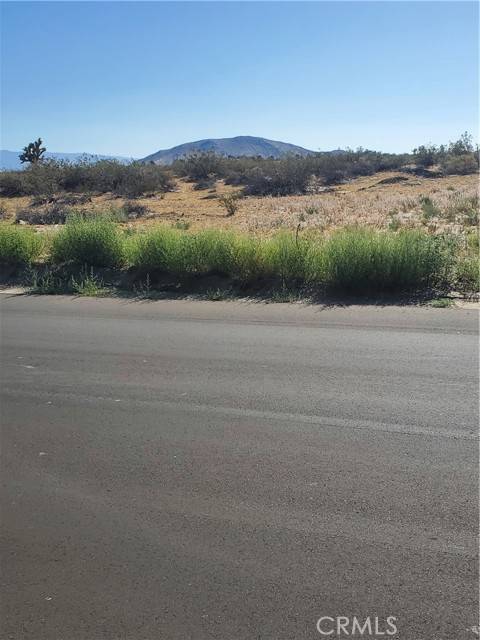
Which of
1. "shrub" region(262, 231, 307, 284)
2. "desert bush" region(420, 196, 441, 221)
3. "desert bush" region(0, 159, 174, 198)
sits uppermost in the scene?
"desert bush" region(0, 159, 174, 198)

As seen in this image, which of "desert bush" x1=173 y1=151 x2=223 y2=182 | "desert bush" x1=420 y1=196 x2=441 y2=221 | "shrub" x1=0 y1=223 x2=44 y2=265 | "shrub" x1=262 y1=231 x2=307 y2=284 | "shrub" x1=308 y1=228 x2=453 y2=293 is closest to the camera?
"shrub" x1=308 y1=228 x2=453 y2=293

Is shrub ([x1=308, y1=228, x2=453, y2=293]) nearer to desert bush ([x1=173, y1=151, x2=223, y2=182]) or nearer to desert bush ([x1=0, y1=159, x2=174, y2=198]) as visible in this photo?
desert bush ([x1=0, y1=159, x2=174, y2=198])

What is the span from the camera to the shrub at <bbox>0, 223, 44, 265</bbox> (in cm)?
1518

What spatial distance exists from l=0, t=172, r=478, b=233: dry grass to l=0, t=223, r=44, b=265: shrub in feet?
20.5

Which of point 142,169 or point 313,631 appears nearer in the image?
point 313,631

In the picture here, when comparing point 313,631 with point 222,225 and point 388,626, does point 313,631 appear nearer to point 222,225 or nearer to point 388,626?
point 388,626

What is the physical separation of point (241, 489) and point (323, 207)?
70.7 ft

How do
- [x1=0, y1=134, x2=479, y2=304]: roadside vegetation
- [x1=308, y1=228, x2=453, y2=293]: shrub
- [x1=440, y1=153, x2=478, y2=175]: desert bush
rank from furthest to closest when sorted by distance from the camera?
[x1=440, y1=153, x2=478, y2=175]: desert bush → [x1=0, y1=134, x2=479, y2=304]: roadside vegetation → [x1=308, y1=228, x2=453, y2=293]: shrub

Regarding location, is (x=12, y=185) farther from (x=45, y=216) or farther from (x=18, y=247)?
(x=18, y=247)

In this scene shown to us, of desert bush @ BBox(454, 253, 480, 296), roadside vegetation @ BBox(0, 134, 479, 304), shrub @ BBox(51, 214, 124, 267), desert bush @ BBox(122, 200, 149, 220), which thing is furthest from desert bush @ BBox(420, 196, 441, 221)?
desert bush @ BBox(122, 200, 149, 220)

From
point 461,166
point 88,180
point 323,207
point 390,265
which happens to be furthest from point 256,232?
point 461,166

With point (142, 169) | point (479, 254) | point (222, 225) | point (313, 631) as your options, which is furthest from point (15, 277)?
point (142, 169)

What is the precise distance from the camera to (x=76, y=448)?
511 cm

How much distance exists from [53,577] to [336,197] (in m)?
27.6
